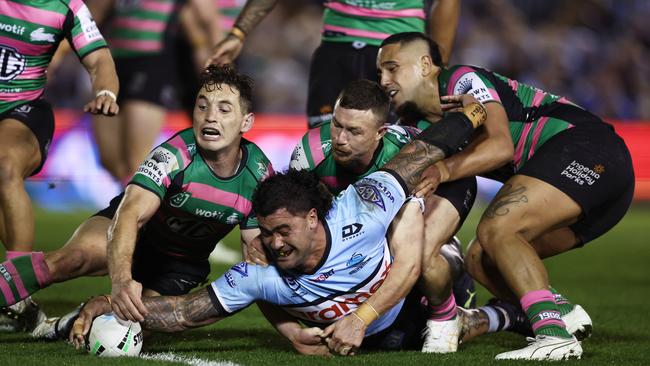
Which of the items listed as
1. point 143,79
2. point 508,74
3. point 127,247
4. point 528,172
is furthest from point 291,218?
point 508,74

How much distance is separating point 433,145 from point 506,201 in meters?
0.50

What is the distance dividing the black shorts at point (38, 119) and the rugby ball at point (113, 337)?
1733 millimetres

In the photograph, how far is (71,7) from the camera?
7.12 metres

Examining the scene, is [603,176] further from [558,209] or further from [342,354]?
[342,354]

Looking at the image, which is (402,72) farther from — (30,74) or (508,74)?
(508,74)

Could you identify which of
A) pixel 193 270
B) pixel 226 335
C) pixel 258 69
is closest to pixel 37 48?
pixel 193 270

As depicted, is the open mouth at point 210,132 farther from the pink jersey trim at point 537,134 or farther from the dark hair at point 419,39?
the pink jersey trim at point 537,134

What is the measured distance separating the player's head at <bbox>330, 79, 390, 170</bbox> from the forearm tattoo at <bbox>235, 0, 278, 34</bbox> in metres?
2.26

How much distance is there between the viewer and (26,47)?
7094 millimetres

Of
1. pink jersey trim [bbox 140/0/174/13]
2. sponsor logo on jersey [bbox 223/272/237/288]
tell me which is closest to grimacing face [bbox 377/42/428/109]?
sponsor logo on jersey [bbox 223/272/237/288]

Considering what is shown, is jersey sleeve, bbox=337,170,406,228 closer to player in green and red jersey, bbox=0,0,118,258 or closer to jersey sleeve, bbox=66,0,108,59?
player in green and red jersey, bbox=0,0,118,258

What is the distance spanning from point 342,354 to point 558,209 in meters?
1.51

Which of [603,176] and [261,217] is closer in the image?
[261,217]

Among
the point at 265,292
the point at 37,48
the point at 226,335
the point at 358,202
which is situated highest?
the point at 37,48
